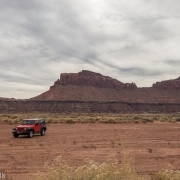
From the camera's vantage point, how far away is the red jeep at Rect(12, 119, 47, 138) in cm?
2125

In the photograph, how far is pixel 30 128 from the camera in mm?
21531

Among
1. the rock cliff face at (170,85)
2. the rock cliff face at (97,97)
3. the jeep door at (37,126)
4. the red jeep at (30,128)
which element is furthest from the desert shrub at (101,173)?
the rock cliff face at (170,85)

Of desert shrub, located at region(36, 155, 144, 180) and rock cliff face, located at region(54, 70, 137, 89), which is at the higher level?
rock cliff face, located at region(54, 70, 137, 89)

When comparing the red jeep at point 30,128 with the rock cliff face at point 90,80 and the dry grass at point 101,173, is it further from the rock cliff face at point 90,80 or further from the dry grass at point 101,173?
the rock cliff face at point 90,80

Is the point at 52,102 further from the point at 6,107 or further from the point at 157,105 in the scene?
the point at 157,105

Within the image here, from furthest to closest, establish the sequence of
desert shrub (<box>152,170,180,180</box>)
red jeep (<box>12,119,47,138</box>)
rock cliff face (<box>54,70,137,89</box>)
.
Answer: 1. rock cliff face (<box>54,70,137,89</box>)
2. red jeep (<box>12,119,47,138</box>)
3. desert shrub (<box>152,170,180,180</box>)

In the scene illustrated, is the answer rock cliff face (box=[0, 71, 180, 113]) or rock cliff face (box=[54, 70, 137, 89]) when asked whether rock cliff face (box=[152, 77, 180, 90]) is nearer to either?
rock cliff face (box=[0, 71, 180, 113])

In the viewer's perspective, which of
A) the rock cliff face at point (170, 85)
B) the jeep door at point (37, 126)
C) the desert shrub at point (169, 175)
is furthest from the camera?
the rock cliff face at point (170, 85)

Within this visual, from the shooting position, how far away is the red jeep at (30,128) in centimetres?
2125

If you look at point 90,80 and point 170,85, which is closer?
point 170,85

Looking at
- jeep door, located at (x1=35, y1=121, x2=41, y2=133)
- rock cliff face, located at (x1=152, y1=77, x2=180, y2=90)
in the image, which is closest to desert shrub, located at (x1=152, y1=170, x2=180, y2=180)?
jeep door, located at (x1=35, y1=121, x2=41, y2=133)

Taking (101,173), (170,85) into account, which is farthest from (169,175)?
(170,85)

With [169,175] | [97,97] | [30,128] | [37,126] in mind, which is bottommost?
[169,175]

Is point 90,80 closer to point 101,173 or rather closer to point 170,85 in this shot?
point 170,85
